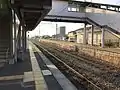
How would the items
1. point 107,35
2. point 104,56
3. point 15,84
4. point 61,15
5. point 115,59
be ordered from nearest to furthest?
point 15,84
point 115,59
point 104,56
point 61,15
point 107,35

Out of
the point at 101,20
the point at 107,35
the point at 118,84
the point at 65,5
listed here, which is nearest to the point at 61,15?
the point at 65,5

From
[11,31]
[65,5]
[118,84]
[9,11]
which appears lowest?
[118,84]

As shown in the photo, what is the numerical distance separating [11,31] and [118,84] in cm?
1041

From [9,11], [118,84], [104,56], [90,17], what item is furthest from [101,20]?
[118,84]

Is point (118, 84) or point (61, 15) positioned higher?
point (61, 15)

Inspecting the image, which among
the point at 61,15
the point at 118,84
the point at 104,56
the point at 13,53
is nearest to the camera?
the point at 118,84

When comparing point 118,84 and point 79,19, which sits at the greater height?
point 79,19

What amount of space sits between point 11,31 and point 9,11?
5.38ft

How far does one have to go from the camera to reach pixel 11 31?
19.2 m

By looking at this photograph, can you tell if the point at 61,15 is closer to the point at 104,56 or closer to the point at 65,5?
the point at 65,5

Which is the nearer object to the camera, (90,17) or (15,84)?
(15,84)

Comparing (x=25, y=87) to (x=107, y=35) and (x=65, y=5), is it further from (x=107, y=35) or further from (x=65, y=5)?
(x=107, y=35)

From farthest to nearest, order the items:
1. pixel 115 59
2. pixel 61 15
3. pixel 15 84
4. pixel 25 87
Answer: pixel 61 15, pixel 115 59, pixel 15 84, pixel 25 87

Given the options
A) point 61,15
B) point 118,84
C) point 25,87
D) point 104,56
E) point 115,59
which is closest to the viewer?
point 25,87
